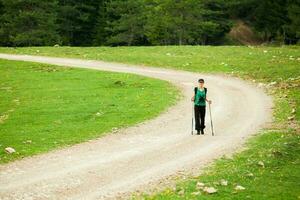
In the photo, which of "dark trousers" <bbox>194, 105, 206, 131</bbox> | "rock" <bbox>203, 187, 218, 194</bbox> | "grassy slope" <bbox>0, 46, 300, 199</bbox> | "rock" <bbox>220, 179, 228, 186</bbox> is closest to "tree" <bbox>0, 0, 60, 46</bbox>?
"grassy slope" <bbox>0, 46, 300, 199</bbox>

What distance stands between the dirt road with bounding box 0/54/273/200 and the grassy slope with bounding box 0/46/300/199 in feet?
3.60

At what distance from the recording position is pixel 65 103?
32312 mm

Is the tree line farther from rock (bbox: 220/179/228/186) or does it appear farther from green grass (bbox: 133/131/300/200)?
rock (bbox: 220/179/228/186)

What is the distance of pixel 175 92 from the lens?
118 feet

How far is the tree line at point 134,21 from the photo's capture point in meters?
73.6

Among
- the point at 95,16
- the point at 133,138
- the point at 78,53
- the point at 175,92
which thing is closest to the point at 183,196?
the point at 133,138

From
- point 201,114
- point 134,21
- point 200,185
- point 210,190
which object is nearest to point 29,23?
point 134,21

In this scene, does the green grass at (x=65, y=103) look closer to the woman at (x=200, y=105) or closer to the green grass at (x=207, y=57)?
the woman at (x=200, y=105)

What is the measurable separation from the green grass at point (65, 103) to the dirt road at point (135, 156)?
4.31 ft

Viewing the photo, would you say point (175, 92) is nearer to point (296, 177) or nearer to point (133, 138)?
point (133, 138)

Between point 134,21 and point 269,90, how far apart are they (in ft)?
158

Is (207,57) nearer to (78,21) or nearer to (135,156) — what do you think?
(135,156)

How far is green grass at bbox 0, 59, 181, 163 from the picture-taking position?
2438 centimetres

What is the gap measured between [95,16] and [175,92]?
6025 centimetres
